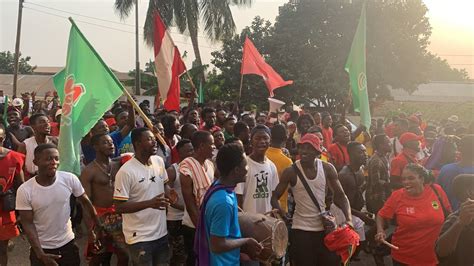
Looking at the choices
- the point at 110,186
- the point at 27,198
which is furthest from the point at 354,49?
the point at 27,198

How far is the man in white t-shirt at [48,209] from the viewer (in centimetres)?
420

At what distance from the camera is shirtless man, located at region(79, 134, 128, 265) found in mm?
4965

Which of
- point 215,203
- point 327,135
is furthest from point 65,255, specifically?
point 327,135

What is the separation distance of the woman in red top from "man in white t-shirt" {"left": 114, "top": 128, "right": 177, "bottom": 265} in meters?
1.95

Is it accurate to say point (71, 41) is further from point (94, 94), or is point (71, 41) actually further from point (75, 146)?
point (75, 146)

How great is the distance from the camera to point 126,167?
444cm

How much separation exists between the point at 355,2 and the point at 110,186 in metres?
24.9

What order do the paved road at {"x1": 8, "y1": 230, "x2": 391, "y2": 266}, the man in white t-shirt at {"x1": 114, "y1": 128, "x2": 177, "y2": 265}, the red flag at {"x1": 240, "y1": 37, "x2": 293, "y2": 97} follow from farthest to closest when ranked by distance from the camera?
the red flag at {"x1": 240, "y1": 37, "x2": 293, "y2": 97} → the paved road at {"x1": 8, "y1": 230, "x2": 391, "y2": 266} → the man in white t-shirt at {"x1": 114, "y1": 128, "x2": 177, "y2": 265}

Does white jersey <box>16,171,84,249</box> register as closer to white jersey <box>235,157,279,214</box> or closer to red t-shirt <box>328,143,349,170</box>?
white jersey <box>235,157,279,214</box>

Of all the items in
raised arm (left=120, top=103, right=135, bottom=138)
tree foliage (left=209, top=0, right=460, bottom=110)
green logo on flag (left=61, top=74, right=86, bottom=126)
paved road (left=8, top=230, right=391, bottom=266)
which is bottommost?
paved road (left=8, top=230, right=391, bottom=266)

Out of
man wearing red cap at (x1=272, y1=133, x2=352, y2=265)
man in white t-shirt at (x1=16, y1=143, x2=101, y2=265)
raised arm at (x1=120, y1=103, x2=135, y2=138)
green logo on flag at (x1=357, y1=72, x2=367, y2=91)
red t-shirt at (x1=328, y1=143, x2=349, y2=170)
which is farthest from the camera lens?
green logo on flag at (x1=357, y1=72, x2=367, y2=91)

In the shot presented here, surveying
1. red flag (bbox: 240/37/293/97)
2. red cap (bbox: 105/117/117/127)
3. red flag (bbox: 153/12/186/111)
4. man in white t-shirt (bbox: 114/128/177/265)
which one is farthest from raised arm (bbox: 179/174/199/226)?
red flag (bbox: 240/37/293/97)

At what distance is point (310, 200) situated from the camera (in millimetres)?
4859

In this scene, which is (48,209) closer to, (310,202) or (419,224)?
(310,202)
